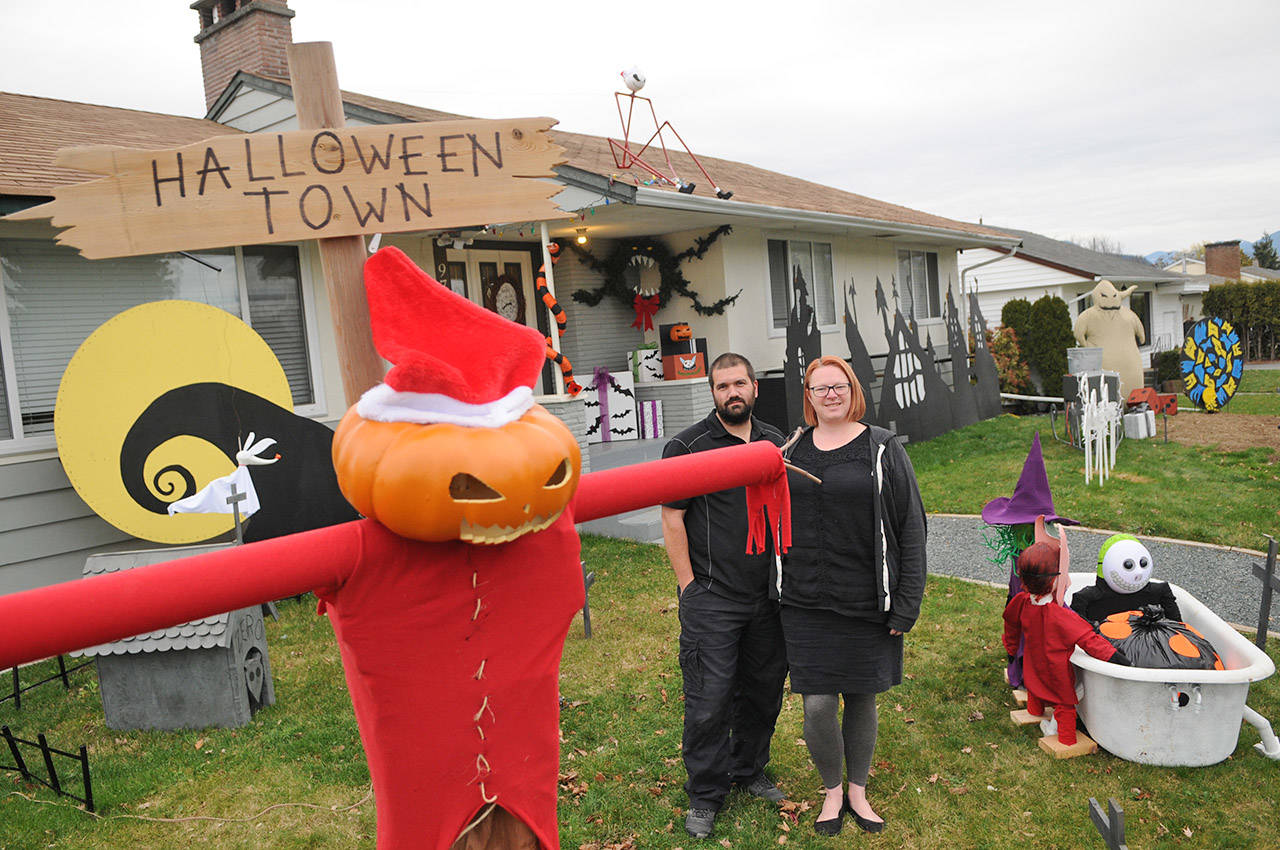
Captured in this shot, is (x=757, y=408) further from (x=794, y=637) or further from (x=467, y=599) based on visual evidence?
(x=467, y=599)

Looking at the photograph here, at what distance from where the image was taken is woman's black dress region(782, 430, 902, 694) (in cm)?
317

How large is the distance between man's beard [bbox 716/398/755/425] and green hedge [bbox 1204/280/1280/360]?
3310 cm

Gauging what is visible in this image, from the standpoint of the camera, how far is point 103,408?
6176mm

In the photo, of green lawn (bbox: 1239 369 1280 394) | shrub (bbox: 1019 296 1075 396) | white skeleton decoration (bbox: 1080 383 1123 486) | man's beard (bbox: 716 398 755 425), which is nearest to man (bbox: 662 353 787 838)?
man's beard (bbox: 716 398 755 425)

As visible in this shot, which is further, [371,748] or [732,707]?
[732,707]

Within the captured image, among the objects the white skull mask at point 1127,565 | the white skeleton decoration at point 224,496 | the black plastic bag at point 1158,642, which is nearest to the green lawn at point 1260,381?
the white skull mask at point 1127,565

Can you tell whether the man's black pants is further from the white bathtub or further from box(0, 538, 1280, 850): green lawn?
the white bathtub

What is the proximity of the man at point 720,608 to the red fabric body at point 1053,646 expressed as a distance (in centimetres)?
135

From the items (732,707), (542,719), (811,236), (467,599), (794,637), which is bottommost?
(732,707)

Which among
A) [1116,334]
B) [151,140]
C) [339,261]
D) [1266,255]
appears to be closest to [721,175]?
[1116,334]

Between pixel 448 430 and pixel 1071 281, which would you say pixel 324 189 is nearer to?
pixel 448 430

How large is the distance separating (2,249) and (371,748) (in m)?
6.53

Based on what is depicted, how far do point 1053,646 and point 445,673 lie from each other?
325 centimetres

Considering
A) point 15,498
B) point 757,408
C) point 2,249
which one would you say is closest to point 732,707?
point 15,498
